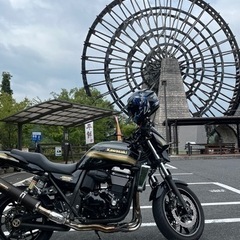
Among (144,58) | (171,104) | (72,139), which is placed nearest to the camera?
(72,139)

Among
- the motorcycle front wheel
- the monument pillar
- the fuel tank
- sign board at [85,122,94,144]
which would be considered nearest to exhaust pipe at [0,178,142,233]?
the motorcycle front wheel

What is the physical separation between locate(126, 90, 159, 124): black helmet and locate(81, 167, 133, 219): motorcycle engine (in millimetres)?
541

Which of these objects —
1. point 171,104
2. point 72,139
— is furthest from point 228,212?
point 171,104

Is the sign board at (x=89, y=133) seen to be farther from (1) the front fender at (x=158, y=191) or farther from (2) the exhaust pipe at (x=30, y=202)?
(2) the exhaust pipe at (x=30, y=202)

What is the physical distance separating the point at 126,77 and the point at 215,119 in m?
9.56

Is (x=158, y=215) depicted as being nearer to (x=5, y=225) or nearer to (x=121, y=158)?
(x=121, y=158)

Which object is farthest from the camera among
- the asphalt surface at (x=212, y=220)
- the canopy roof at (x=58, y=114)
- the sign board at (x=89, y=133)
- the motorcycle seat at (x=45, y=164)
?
the sign board at (x=89, y=133)

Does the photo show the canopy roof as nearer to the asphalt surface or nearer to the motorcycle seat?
the asphalt surface

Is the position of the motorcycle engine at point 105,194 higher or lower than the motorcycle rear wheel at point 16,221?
higher

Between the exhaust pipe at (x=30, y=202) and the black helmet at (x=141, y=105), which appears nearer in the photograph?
the exhaust pipe at (x=30, y=202)

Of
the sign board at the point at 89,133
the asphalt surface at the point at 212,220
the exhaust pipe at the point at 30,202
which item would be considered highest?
the sign board at the point at 89,133

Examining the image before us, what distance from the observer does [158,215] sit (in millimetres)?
3229

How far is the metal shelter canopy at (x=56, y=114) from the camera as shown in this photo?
11009 millimetres

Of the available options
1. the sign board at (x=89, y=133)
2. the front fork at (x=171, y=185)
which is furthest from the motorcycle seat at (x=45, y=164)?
the sign board at (x=89, y=133)
